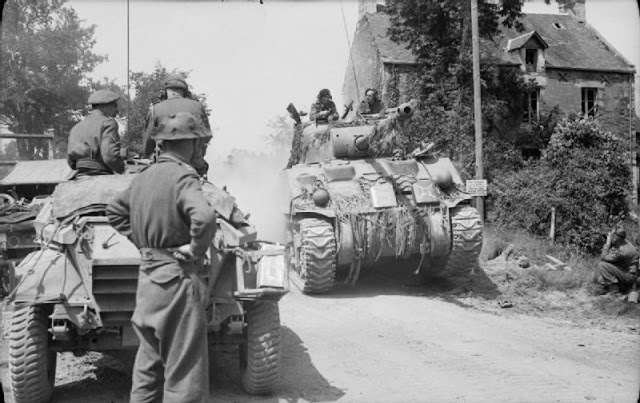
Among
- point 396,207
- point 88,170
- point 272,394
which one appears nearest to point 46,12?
point 396,207

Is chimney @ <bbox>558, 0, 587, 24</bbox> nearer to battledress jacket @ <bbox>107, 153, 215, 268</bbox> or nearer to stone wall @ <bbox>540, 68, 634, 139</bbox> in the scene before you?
stone wall @ <bbox>540, 68, 634, 139</bbox>

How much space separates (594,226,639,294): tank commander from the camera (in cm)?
1123

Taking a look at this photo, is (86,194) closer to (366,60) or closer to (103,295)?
(103,295)

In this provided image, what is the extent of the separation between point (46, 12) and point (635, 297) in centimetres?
2631

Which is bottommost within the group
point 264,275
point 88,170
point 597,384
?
point 597,384

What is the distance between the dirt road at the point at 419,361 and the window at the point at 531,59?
71.7 ft

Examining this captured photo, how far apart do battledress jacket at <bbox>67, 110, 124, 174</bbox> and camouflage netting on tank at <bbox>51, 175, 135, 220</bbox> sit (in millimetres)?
429

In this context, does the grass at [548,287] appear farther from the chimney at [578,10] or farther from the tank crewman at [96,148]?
the chimney at [578,10]

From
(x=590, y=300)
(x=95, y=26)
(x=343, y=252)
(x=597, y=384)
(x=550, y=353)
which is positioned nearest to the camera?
(x=597, y=384)

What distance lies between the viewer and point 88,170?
6551 mm

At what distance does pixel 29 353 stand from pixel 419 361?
12.0ft

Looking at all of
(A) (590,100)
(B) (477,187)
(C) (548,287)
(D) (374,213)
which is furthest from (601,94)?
(D) (374,213)

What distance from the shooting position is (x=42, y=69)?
30203mm

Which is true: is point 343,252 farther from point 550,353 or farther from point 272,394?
point 272,394
